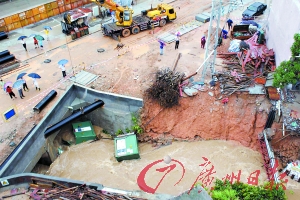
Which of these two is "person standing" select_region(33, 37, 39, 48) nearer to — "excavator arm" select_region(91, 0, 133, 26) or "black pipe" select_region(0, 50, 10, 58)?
"black pipe" select_region(0, 50, 10, 58)

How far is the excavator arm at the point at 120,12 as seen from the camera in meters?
28.8

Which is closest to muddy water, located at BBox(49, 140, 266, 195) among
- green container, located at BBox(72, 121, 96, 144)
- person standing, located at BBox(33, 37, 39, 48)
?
green container, located at BBox(72, 121, 96, 144)

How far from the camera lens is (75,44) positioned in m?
29.1

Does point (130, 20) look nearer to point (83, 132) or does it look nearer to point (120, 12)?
point (120, 12)

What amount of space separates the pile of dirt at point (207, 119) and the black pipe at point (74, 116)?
3509 mm

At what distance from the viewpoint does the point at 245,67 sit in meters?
23.3

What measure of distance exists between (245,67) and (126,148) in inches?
448

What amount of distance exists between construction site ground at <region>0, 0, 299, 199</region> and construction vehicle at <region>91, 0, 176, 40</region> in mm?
722

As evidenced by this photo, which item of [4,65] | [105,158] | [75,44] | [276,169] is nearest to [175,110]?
[105,158]

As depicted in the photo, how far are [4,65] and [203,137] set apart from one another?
18092 mm

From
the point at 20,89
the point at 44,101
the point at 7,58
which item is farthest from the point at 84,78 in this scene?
the point at 7,58

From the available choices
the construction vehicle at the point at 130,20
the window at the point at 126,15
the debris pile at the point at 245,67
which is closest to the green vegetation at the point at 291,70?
the debris pile at the point at 245,67

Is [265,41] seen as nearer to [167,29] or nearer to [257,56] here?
[257,56]

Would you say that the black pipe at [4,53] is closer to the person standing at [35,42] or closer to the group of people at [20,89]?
the person standing at [35,42]
